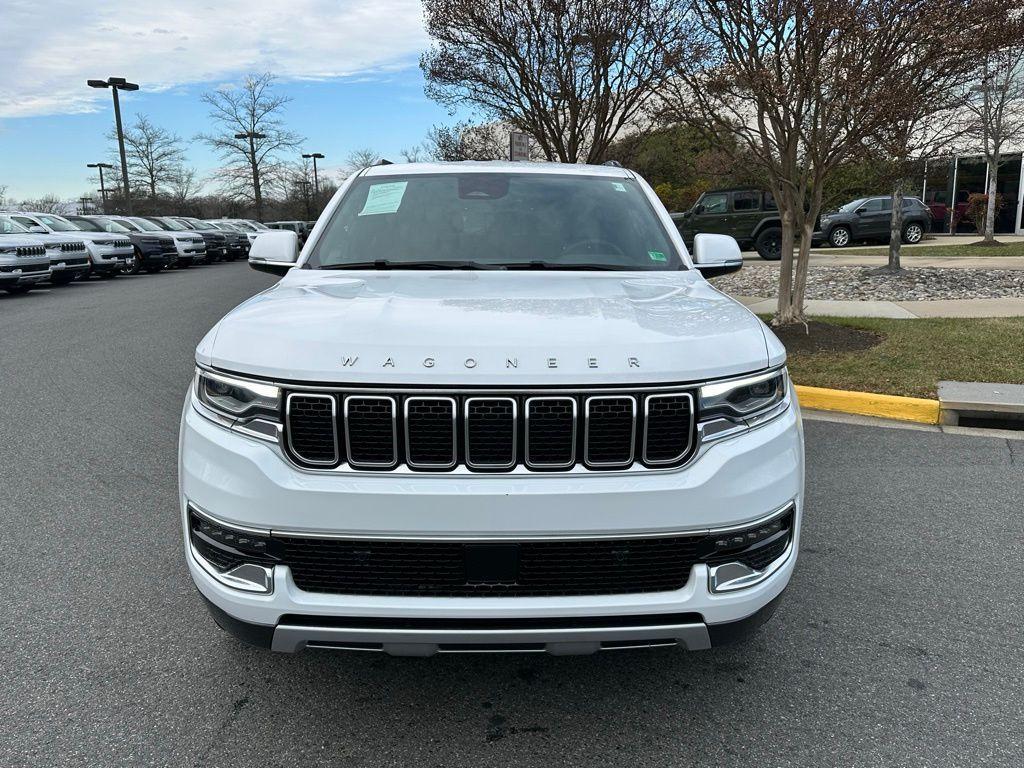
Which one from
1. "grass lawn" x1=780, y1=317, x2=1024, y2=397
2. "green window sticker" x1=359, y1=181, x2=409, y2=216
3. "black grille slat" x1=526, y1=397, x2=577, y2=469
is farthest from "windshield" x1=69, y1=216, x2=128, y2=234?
"black grille slat" x1=526, y1=397, x2=577, y2=469

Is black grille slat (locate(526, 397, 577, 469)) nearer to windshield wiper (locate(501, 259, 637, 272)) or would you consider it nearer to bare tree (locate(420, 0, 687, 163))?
Result: windshield wiper (locate(501, 259, 637, 272))

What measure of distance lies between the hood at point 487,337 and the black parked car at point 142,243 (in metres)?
23.1

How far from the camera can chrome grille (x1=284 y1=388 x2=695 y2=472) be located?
7.28ft

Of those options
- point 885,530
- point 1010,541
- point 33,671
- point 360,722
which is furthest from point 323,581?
point 1010,541

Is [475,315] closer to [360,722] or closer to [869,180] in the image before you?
[360,722]

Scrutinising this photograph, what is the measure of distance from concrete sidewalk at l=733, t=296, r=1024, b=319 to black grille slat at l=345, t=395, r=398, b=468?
9475 millimetres

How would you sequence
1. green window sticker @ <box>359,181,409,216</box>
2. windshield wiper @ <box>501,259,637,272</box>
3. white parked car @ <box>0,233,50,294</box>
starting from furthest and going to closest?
white parked car @ <box>0,233,50,294</box> → green window sticker @ <box>359,181,409,216</box> → windshield wiper @ <box>501,259,637,272</box>

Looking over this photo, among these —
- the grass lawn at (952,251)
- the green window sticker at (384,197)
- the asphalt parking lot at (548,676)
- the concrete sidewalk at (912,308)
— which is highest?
the green window sticker at (384,197)

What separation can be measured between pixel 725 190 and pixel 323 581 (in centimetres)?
2009

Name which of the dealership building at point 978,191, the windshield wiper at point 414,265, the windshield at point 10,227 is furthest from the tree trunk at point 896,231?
the dealership building at point 978,191

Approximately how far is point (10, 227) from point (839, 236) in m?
23.2

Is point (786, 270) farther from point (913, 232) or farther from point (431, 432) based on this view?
point (913, 232)

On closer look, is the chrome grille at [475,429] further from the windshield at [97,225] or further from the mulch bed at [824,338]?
the windshield at [97,225]

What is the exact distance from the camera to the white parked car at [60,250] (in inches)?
705
